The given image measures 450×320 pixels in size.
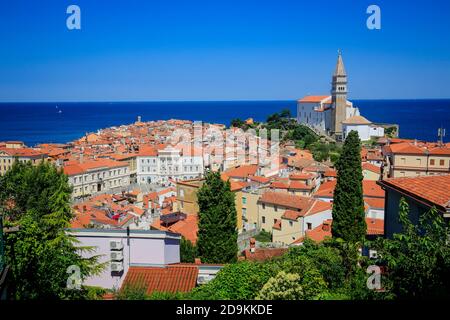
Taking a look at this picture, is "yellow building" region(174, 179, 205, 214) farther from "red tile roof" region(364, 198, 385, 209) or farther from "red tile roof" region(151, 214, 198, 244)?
"red tile roof" region(364, 198, 385, 209)

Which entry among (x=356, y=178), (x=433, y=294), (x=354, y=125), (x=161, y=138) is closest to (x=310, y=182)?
(x=356, y=178)

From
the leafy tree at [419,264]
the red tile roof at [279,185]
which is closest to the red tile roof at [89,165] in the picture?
the red tile roof at [279,185]

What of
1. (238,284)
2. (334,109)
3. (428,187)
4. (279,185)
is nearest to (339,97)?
(334,109)

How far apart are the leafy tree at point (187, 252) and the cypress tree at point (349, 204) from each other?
5.26 meters

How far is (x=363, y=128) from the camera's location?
54188 millimetres

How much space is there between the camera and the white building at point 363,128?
5403cm

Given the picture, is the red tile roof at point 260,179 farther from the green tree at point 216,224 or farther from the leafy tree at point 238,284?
the leafy tree at point 238,284

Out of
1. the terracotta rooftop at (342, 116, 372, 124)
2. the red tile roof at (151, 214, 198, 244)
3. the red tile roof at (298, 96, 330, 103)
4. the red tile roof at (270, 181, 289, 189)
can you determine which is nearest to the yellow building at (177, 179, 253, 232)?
the red tile roof at (270, 181, 289, 189)

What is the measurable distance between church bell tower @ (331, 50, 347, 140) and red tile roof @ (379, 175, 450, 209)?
51608 mm

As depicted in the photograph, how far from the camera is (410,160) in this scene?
32.8m

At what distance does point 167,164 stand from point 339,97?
26388 mm

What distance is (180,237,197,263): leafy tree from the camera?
45.4ft

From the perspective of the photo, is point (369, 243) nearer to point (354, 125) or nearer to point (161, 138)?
point (354, 125)

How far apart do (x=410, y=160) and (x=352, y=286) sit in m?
29.8
